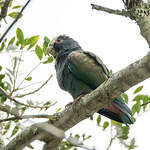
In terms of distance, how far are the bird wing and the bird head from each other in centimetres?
58

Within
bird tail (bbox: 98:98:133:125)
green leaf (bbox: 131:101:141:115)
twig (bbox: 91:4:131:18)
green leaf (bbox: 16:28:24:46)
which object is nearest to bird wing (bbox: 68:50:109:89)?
bird tail (bbox: 98:98:133:125)

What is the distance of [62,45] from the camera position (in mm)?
4781

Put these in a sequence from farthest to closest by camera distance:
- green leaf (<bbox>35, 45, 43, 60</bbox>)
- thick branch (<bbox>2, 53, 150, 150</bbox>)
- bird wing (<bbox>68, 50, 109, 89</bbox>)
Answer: bird wing (<bbox>68, 50, 109, 89</bbox>)
green leaf (<bbox>35, 45, 43, 60</bbox>)
thick branch (<bbox>2, 53, 150, 150</bbox>)

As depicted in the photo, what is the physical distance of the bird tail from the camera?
138 inches

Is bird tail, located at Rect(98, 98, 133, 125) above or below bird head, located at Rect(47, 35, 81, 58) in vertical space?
below

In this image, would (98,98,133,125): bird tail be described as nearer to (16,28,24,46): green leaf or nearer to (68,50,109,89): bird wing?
(68,50,109,89): bird wing

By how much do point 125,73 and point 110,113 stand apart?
1.45 meters

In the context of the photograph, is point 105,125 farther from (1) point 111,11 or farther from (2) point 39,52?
(1) point 111,11

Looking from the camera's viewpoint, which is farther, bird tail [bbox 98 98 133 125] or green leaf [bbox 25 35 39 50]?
bird tail [bbox 98 98 133 125]

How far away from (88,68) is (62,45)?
1025 mm

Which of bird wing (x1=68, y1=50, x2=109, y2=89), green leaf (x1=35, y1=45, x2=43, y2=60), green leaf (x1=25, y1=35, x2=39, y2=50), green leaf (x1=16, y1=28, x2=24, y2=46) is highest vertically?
green leaf (x1=16, y1=28, x2=24, y2=46)

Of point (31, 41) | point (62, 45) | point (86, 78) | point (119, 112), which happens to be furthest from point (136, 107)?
point (62, 45)

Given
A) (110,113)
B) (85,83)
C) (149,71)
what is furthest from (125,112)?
(149,71)

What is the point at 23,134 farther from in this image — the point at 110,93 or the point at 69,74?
the point at 69,74
